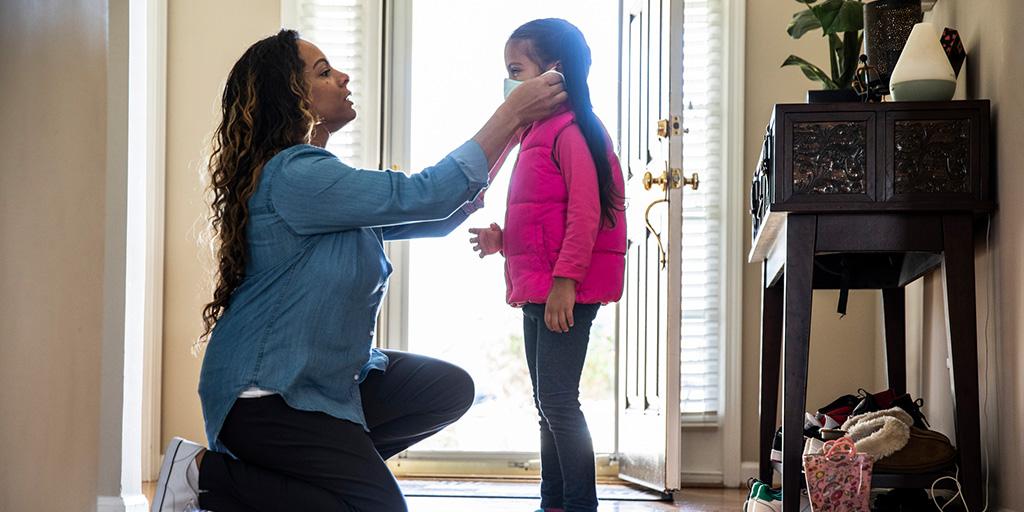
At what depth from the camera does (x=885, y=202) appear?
235cm

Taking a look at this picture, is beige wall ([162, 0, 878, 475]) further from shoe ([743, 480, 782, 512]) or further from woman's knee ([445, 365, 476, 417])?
woman's knee ([445, 365, 476, 417])

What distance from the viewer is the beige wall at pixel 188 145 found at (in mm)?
3908

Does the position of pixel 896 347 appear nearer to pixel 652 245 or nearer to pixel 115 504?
pixel 652 245

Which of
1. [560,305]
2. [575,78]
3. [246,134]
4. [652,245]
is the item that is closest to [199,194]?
[652,245]

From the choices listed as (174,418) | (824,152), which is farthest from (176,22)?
(824,152)

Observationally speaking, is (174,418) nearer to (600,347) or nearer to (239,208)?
(239,208)

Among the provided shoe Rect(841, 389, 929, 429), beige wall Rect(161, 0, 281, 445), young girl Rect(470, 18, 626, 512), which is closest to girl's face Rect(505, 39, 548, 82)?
young girl Rect(470, 18, 626, 512)

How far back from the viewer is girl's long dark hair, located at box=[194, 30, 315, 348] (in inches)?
74.8

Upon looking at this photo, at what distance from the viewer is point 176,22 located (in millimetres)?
3979

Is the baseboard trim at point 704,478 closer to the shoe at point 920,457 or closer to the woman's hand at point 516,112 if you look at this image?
the shoe at point 920,457

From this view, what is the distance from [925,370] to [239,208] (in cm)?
196

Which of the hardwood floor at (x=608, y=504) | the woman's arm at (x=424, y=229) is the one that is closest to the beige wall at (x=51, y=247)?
the woman's arm at (x=424, y=229)

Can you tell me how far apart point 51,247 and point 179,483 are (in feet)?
1.89

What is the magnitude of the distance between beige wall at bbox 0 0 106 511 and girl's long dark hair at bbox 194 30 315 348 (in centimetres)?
34
